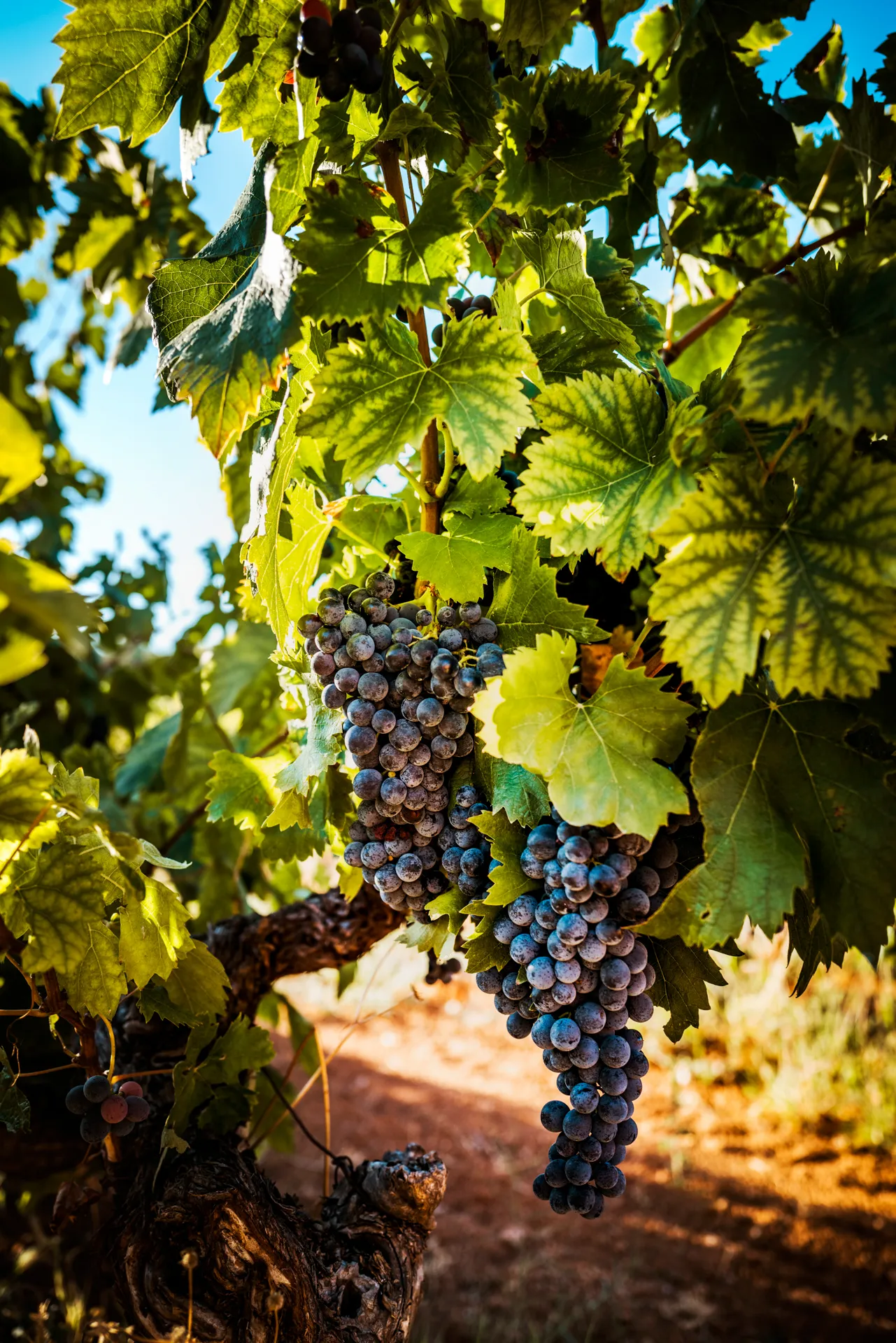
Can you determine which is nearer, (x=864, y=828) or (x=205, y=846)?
(x=864, y=828)

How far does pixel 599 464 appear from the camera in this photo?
0.76 m

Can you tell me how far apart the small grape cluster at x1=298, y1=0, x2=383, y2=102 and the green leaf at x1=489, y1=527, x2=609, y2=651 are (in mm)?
415

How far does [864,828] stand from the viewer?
68 centimetres

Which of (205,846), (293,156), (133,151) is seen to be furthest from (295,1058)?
(133,151)

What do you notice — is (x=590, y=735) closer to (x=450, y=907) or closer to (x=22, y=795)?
(x=450, y=907)

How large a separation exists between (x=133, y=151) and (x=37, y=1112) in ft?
6.53

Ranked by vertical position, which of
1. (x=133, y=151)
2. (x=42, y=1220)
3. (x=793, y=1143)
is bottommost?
(x=42, y=1220)

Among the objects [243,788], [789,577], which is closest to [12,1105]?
[243,788]

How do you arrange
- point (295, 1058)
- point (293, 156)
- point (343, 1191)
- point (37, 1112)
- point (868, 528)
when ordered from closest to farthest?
1. point (868, 528)
2. point (293, 156)
3. point (343, 1191)
4. point (295, 1058)
5. point (37, 1112)

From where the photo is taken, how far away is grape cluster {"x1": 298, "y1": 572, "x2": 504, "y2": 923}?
0.79 m

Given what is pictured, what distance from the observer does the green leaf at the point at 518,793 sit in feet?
2.50

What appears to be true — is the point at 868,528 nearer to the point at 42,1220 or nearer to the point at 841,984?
the point at 42,1220

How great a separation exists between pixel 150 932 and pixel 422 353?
0.67 meters

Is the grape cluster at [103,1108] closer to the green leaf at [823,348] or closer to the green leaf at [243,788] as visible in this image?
the green leaf at [243,788]
